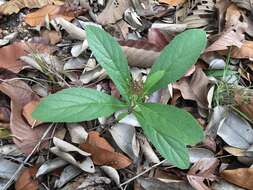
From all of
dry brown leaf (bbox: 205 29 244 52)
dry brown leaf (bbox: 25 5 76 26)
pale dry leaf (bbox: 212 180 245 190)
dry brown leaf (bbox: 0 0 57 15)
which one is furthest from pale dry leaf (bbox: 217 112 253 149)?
dry brown leaf (bbox: 0 0 57 15)

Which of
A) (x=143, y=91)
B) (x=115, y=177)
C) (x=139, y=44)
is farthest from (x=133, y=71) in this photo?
(x=115, y=177)

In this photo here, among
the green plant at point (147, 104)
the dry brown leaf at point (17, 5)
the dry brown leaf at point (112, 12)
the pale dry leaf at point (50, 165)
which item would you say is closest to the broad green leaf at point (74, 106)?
the green plant at point (147, 104)

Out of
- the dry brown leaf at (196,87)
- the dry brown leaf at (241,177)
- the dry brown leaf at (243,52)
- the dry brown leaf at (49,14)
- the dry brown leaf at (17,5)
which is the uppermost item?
the dry brown leaf at (17,5)

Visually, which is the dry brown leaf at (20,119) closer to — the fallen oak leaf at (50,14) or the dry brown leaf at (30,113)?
the dry brown leaf at (30,113)

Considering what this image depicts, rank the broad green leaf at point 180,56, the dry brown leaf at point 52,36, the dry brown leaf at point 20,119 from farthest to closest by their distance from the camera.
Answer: the dry brown leaf at point 52,36 < the dry brown leaf at point 20,119 < the broad green leaf at point 180,56

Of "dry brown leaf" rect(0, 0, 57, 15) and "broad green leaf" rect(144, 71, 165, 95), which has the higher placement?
"dry brown leaf" rect(0, 0, 57, 15)

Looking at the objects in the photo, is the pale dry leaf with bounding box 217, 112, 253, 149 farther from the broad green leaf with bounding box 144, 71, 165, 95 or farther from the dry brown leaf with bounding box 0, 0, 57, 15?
the dry brown leaf with bounding box 0, 0, 57, 15
